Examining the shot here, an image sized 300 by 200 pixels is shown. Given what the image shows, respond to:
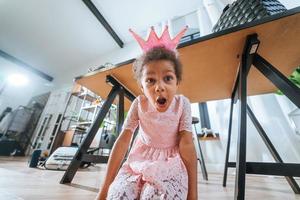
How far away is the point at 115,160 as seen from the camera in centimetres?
43

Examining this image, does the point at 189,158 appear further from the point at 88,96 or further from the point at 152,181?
the point at 88,96

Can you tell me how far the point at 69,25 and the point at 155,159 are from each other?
3649mm

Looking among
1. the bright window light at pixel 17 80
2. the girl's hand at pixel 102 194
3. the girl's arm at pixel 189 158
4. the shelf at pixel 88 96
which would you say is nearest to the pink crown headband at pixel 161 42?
the girl's arm at pixel 189 158

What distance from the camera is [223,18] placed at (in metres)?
0.70

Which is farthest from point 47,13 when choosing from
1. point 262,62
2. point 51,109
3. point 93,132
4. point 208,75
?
point 262,62

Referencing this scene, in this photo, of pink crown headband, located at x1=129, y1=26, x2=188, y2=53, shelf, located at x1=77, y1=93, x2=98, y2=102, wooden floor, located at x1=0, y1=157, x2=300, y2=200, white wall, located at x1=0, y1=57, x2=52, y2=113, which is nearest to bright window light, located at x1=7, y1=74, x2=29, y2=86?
white wall, located at x1=0, y1=57, x2=52, y2=113

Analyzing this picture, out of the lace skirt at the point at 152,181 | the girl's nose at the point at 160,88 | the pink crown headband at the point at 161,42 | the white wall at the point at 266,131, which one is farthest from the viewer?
the white wall at the point at 266,131

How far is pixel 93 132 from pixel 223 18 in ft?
2.64

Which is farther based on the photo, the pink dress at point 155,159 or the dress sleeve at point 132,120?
the dress sleeve at point 132,120

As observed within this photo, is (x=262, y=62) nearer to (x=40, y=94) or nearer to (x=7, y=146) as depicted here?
(x=7, y=146)

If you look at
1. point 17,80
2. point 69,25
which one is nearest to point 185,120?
point 69,25

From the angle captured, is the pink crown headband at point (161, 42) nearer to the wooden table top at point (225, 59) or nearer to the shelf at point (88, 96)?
the wooden table top at point (225, 59)

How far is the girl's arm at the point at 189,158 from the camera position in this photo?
14.1 inches

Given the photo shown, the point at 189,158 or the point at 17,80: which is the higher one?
the point at 17,80
